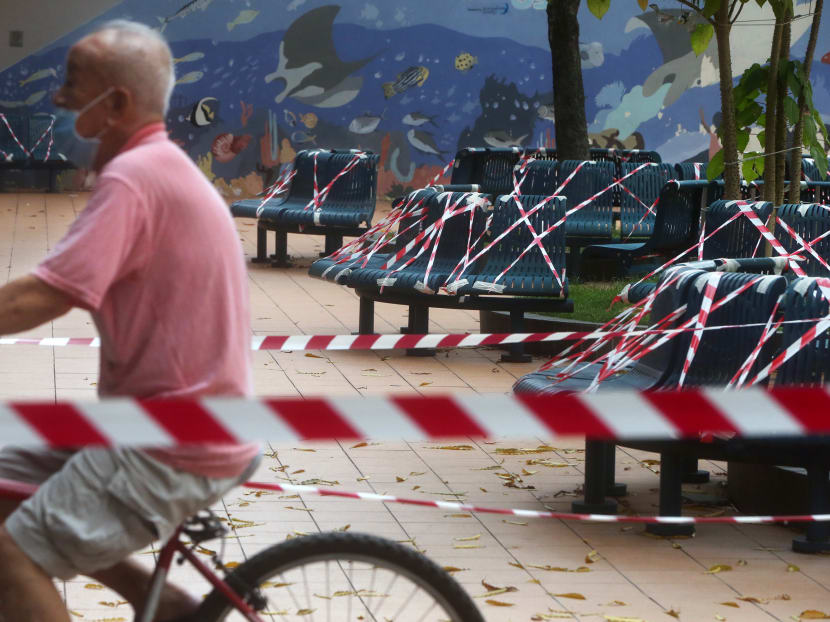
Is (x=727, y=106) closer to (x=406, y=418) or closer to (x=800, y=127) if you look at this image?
(x=800, y=127)

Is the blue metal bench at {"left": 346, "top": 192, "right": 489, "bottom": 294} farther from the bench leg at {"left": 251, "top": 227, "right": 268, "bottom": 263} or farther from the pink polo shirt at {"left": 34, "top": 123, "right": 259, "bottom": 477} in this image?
the pink polo shirt at {"left": 34, "top": 123, "right": 259, "bottom": 477}

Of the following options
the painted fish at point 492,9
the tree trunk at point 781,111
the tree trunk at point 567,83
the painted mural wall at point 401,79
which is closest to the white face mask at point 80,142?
the tree trunk at point 781,111

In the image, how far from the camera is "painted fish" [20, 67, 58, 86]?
22062 millimetres

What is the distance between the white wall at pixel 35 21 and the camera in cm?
2195

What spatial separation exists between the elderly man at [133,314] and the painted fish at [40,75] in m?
19.8

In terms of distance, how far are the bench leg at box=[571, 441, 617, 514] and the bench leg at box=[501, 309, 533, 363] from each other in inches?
143

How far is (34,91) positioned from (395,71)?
547cm

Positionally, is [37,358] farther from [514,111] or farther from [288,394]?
[514,111]

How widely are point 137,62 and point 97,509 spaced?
92cm

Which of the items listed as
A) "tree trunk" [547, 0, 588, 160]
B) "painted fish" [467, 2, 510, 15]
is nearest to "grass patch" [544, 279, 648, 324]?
"tree trunk" [547, 0, 588, 160]

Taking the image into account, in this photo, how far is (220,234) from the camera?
3.03 m

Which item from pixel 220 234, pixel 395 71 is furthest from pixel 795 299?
pixel 395 71

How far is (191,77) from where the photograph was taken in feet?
73.9

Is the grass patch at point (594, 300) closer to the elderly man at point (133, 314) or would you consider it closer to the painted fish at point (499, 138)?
the elderly man at point (133, 314)
